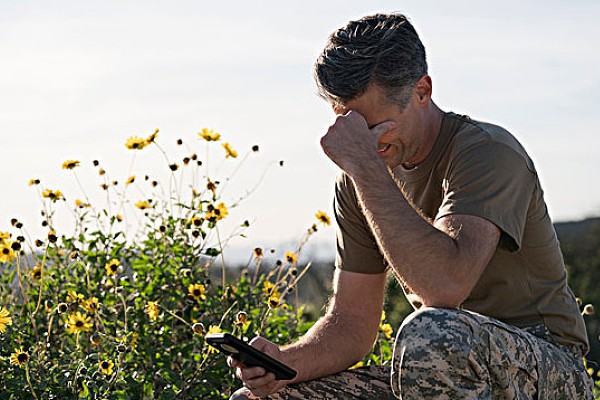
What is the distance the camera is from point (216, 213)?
14.3 ft

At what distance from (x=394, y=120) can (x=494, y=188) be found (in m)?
0.37

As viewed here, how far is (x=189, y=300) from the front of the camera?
169 inches

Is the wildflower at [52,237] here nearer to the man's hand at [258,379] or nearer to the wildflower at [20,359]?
the wildflower at [20,359]

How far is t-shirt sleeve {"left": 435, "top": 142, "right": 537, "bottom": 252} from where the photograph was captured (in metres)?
2.90

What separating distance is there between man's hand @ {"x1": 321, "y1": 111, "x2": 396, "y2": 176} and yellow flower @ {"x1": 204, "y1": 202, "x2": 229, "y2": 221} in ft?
4.54

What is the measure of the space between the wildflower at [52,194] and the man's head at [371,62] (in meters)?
1.66

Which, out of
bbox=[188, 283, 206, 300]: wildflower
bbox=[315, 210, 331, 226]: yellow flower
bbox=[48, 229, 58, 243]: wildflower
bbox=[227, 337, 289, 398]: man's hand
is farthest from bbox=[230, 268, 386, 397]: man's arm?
bbox=[48, 229, 58, 243]: wildflower

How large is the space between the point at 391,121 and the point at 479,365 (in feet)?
2.57

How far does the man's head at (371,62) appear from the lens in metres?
3.09

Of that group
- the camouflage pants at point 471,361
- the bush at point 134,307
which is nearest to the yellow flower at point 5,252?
the bush at point 134,307

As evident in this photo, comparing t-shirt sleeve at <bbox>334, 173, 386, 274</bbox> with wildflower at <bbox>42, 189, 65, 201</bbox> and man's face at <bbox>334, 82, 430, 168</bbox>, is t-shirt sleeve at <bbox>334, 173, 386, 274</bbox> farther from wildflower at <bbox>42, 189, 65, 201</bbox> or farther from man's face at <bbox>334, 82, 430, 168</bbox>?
wildflower at <bbox>42, 189, 65, 201</bbox>

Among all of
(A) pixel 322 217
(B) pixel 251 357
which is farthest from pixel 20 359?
(A) pixel 322 217

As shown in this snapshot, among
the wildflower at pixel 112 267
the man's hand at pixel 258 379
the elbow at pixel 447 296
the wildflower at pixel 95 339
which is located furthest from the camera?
the wildflower at pixel 112 267

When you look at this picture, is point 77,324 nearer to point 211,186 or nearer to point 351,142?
point 211,186
